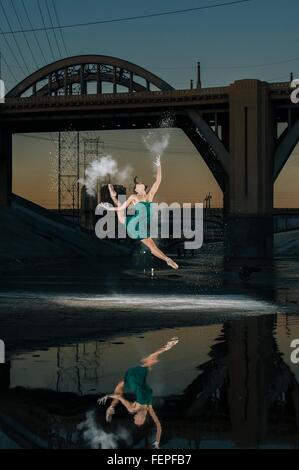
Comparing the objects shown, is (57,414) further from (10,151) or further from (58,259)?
(10,151)

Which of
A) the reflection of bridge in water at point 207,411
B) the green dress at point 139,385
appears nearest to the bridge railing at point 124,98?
the reflection of bridge in water at point 207,411

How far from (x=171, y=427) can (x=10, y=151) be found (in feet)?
257

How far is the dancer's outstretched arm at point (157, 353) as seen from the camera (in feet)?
36.1

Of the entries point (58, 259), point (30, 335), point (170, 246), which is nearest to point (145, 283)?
point (30, 335)

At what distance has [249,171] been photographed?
6253 cm

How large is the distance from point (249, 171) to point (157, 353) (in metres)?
51.8

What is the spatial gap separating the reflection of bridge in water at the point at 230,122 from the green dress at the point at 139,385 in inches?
2067

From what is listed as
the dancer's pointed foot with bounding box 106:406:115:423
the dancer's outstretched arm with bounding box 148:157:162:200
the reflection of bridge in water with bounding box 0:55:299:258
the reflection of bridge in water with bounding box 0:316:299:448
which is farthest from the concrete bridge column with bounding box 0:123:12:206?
the dancer's pointed foot with bounding box 106:406:115:423

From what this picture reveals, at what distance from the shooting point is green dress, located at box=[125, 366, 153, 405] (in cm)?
847

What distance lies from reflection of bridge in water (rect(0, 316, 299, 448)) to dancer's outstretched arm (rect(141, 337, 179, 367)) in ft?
2.88

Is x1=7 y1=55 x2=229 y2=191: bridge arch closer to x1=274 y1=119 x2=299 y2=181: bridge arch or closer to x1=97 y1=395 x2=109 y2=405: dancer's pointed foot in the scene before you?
x1=274 y1=119 x2=299 y2=181: bridge arch

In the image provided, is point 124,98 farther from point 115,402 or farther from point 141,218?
point 115,402

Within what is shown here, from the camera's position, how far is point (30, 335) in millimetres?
14477

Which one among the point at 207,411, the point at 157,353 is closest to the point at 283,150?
the point at 157,353
